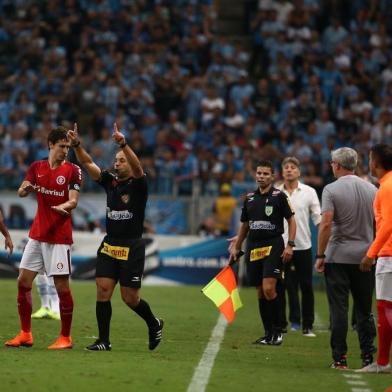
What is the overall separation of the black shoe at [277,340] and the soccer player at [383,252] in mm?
2582

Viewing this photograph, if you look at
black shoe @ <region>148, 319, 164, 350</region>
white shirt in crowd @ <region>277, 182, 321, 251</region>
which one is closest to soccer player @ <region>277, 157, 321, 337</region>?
white shirt in crowd @ <region>277, 182, 321, 251</region>

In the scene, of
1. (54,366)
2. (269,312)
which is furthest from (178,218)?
(54,366)

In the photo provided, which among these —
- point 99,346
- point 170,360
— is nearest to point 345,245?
point 170,360

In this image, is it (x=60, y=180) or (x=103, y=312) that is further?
(x=60, y=180)

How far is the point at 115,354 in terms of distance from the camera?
1141cm

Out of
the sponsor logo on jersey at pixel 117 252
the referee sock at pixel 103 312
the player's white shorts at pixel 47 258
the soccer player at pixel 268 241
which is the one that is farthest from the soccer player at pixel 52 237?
the soccer player at pixel 268 241

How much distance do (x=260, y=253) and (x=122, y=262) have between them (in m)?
2.37

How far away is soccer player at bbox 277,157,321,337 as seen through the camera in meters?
15.3

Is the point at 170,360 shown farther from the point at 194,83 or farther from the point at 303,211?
the point at 194,83

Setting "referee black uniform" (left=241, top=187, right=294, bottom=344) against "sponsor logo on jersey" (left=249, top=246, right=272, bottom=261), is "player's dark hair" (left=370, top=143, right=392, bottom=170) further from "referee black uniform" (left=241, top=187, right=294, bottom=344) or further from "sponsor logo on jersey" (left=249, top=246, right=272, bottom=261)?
"sponsor logo on jersey" (left=249, top=246, right=272, bottom=261)

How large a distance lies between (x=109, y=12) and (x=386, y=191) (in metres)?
21.6

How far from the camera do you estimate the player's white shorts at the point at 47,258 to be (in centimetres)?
1191

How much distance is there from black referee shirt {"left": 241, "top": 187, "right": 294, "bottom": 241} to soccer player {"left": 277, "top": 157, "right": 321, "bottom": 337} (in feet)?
5.63

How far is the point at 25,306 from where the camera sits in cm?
1202
